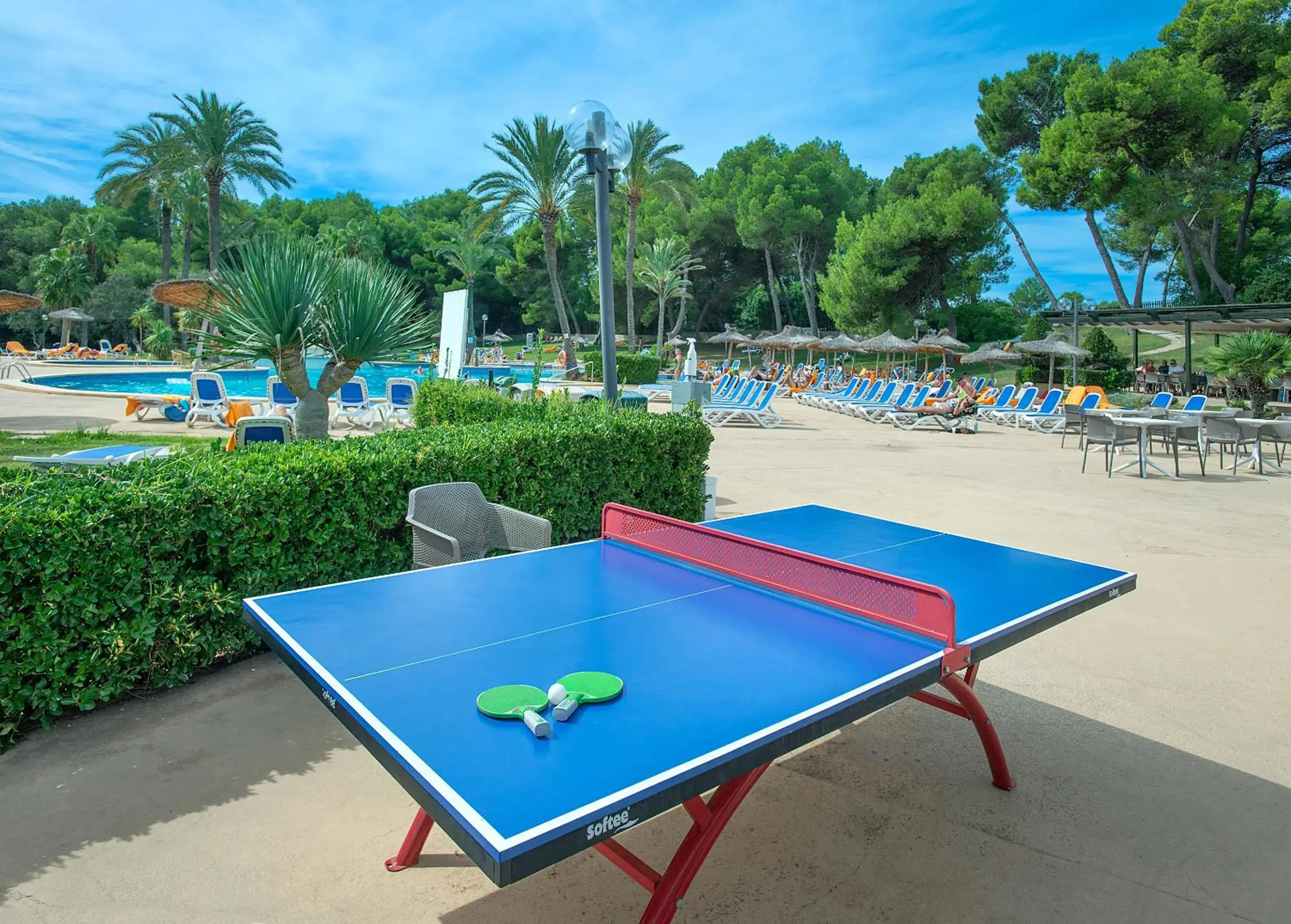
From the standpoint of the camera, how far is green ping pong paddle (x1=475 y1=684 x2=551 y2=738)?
Answer: 1.63 meters

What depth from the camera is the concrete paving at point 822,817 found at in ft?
7.93

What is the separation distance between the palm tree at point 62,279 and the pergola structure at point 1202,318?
2083 inches

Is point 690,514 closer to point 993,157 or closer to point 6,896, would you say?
point 6,896

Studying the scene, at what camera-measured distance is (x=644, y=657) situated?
210cm

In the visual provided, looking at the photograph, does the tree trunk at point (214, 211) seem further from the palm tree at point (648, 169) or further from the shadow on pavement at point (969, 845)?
the shadow on pavement at point (969, 845)

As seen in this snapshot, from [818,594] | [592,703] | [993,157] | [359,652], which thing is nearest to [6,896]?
[359,652]

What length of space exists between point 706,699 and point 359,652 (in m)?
0.95

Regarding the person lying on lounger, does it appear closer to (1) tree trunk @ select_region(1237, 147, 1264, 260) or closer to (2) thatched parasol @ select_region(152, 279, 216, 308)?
(2) thatched parasol @ select_region(152, 279, 216, 308)

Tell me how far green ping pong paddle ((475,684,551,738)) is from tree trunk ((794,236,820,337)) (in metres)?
49.9

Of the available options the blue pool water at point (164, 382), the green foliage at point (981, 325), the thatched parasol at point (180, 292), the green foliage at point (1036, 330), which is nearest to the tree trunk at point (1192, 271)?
the green foliage at point (1036, 330)

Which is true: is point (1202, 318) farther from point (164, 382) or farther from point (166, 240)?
point (166, 240)

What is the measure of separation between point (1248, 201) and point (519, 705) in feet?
139

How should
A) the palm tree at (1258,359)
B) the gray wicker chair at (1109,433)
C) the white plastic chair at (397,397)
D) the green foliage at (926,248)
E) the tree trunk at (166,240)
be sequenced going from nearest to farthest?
the gray wicker chair at (1109,433) → the palm tree at (1258,359) → the white plastic chair at (397,397) → the green foliage at (926,248) → the tree trunk at (166,240)

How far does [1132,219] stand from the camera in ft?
95.6
